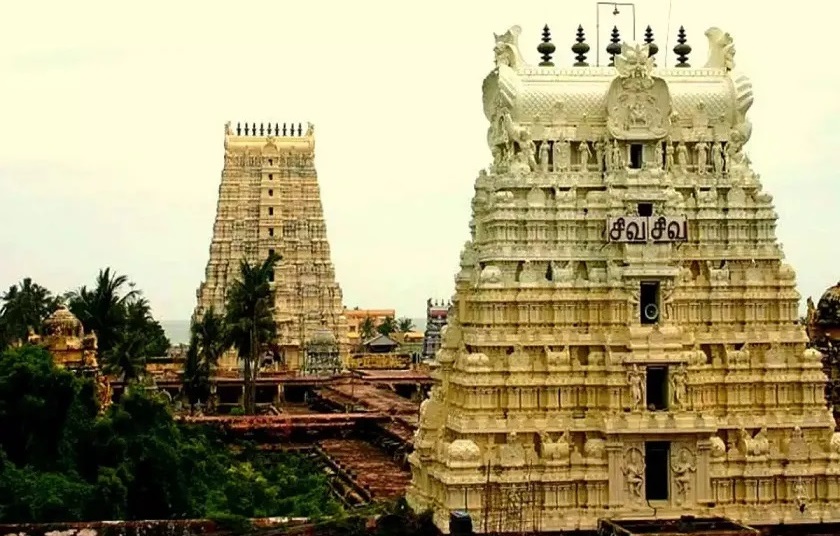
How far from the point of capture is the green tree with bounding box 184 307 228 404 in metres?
63.9

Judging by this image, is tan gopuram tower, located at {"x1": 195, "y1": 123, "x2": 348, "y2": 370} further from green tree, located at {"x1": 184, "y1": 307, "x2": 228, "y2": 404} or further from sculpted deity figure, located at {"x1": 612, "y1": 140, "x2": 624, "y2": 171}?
sculpted deity figure, located at {"x1": 612, "y1": 140, "x2": 624, "y2": 171}

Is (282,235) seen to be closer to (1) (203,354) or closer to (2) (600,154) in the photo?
(1) (203,354)

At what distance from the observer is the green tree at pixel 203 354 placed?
63875 mm

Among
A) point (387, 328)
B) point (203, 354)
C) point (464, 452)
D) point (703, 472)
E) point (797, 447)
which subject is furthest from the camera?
point (387, 328)

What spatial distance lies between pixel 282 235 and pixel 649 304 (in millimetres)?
60154

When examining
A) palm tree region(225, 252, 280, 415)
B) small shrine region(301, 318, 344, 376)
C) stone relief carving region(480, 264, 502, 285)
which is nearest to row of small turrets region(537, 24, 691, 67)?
stone relief carving region(480, 264, 502, 285)

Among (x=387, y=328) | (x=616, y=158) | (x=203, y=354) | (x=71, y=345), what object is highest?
(x=387, y=328)

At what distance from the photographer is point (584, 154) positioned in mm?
31359

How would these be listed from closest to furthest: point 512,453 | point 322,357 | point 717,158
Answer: point 512,453 < point 717,158 < point 322,357

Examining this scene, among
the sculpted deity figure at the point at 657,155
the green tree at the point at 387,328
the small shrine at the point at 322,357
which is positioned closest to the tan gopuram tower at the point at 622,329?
the sculpted deity figure at the point at 657,155

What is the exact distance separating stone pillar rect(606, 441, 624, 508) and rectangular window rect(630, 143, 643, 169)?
6.09 m

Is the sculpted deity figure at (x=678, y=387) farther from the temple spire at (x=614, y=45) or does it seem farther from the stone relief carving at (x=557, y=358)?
the temple spire at (x=614, y=45)

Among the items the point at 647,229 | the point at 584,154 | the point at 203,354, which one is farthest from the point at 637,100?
the point at 203,354

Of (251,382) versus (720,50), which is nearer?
(720,50)
